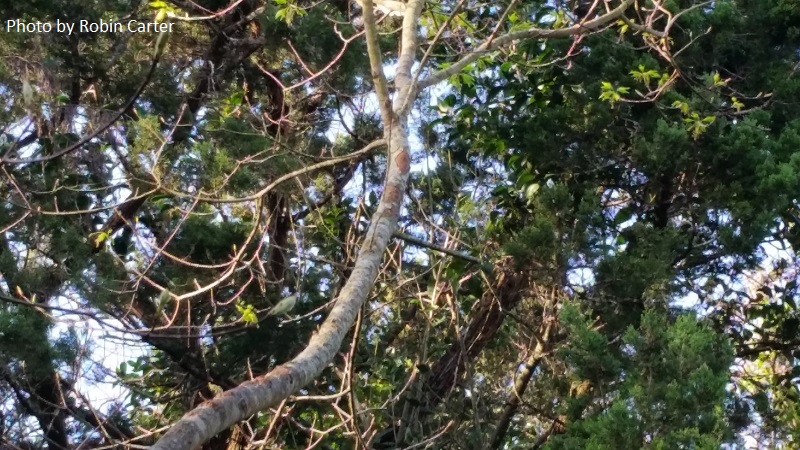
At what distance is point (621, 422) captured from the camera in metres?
3.29

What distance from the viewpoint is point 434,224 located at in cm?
465

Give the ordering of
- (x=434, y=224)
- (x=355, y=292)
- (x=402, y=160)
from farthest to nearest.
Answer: (x=434, y=224) < (x=402, y=160) < (x=355, y=292)

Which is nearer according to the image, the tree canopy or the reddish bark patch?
the reddish bark patch

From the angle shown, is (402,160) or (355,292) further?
(402,160)

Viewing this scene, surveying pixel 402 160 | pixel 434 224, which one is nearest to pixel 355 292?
pixel 402 160

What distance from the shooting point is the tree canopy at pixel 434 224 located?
12.9 ft

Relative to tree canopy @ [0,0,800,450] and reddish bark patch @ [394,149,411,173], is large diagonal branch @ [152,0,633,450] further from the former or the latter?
tree canopy @ [0,0,800,450]

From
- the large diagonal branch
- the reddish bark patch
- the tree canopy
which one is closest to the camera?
the large diagonal branch

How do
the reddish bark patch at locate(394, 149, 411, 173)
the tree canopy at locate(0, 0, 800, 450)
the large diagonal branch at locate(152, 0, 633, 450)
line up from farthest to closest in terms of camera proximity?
the tree canopy at locate(0, 0, 800, 450) < the reddish bark patch at locate(394, 149, 411, 173) < the large diagonal branch at locate(152, 0, 633, 450)

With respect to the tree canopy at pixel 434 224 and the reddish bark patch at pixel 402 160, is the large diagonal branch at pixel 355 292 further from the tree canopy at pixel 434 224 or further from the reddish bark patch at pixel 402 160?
the tree canopy at pixel 434 224

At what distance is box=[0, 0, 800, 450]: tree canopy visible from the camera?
393 cm

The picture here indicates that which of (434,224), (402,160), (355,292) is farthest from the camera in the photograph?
(434,224)

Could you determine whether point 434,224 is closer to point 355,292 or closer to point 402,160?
point 402,160

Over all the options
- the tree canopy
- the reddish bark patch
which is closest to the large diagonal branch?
the reddish bark patch
